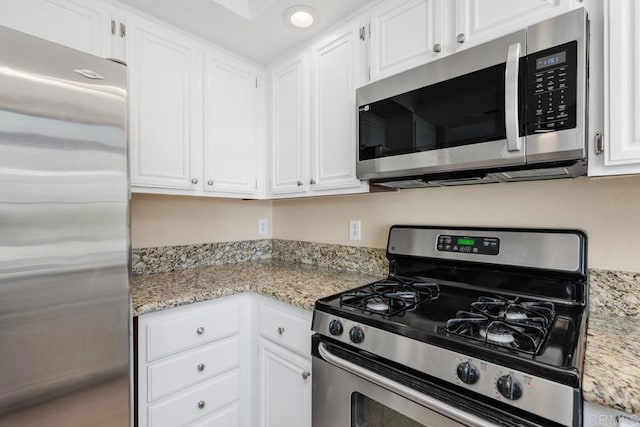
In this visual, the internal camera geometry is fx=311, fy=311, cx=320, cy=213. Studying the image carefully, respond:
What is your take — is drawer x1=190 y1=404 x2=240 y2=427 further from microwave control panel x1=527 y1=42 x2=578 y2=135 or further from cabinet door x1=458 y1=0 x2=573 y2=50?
cabinet door x1=458 y1=0 x2=573 y2=50

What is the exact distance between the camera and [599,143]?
93 centimetres

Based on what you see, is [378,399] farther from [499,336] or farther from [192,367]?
[192,367]

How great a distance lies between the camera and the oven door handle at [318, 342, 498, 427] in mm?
809

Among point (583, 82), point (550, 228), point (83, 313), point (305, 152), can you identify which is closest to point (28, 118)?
point (83, 313)

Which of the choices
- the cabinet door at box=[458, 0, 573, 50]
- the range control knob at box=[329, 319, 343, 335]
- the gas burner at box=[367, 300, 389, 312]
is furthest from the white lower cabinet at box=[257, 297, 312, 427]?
the cabinet door at box=[458, 0, 573, 50]

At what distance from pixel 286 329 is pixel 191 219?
1.08m

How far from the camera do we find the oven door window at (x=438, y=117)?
109cm

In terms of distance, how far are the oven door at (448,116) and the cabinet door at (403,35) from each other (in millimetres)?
97

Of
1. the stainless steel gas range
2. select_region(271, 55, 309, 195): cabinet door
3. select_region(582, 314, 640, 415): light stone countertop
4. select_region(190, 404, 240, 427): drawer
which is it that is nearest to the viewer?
select_region(582, 314, 640, 415): light stone countertop

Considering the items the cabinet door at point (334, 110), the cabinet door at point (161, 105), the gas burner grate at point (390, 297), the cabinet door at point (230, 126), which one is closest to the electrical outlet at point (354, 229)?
the cabinet door at point (334, 110)

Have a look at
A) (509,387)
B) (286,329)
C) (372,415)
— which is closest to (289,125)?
(286,329)

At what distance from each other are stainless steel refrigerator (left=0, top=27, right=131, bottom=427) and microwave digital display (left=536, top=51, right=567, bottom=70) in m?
1.37

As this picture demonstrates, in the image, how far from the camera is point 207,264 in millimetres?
2154

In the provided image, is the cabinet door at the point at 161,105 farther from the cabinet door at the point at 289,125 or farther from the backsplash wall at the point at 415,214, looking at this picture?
the cabinet door at the point at 289,125
